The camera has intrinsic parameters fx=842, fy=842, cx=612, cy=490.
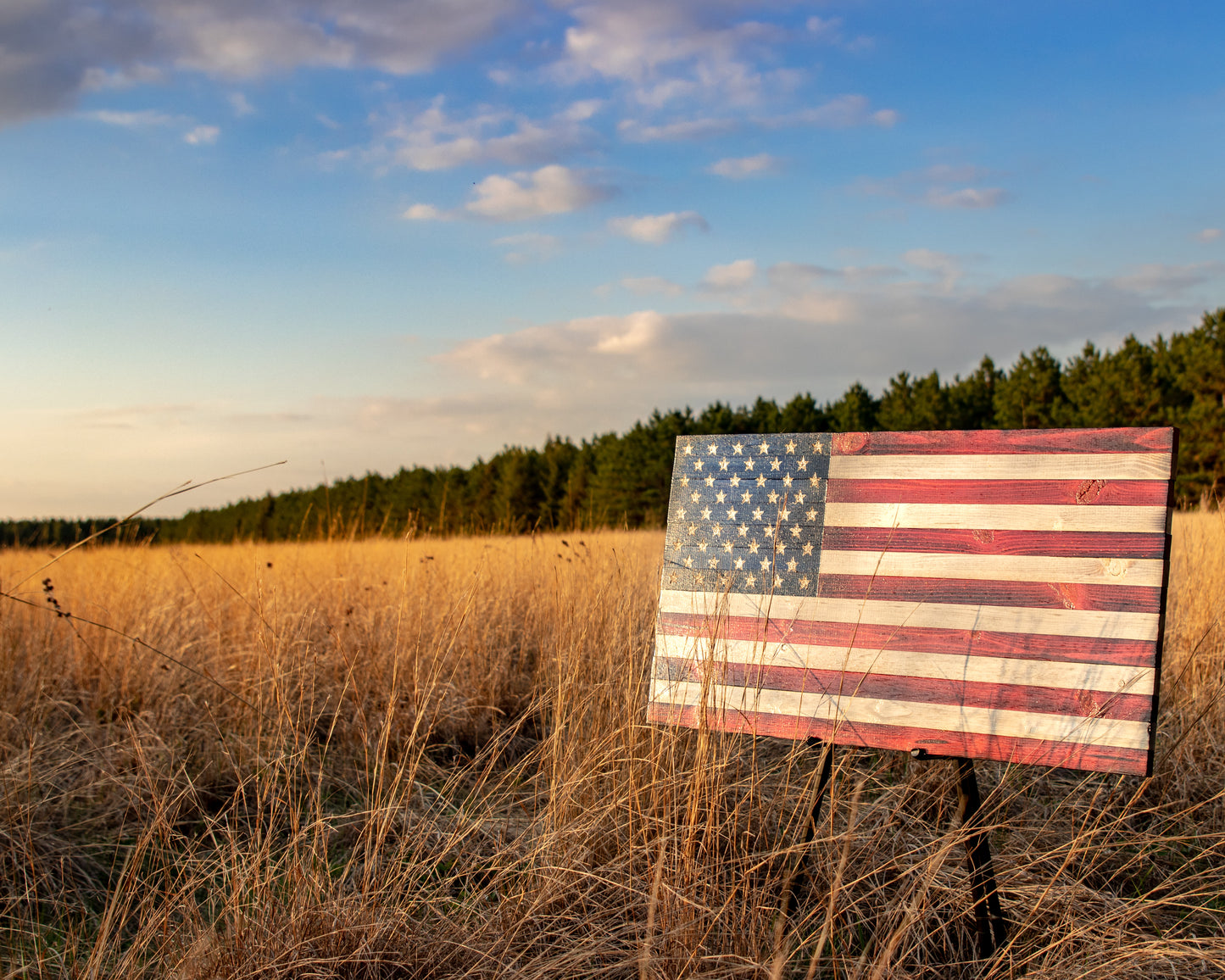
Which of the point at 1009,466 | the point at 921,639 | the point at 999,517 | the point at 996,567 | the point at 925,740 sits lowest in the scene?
the point at 925,740

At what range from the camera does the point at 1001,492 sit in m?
2.53

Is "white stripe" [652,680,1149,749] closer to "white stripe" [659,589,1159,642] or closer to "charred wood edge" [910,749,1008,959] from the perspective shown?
"charred wood edge" [910,749,1008,959]

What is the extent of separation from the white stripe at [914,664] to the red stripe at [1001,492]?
468mm

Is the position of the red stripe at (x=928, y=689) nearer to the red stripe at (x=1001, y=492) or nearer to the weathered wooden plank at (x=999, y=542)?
the weathered wooden plank at (x=999, y=542)

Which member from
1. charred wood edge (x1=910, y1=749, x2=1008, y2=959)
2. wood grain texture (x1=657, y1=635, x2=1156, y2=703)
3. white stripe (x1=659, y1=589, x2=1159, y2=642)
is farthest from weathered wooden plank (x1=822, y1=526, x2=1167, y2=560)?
charred wood edge (x1=910, y1=749, x2=1008, y2=959)

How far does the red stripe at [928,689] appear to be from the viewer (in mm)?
2301

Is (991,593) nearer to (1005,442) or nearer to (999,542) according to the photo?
(999,542)

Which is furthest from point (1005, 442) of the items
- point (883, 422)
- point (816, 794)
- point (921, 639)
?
point (883, 422)

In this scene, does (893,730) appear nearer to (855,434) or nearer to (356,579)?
(855,434)

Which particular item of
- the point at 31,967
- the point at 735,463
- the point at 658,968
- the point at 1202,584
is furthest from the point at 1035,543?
the point at 1202,584

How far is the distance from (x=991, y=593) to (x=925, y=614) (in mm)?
197

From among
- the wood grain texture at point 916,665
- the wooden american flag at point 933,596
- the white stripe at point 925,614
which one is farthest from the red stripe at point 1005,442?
the wood grain texture at point 916,665

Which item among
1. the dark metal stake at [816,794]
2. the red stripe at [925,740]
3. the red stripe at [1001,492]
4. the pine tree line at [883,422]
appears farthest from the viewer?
the pine tree line at [883,422]

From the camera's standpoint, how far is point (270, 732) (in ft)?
15.3
